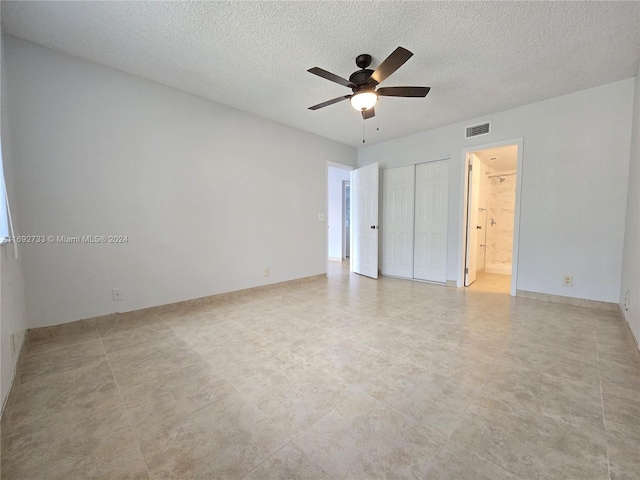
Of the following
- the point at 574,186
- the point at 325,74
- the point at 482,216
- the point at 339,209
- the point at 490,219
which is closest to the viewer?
the point at 325,74

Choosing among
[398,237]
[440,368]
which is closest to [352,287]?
[398,237]

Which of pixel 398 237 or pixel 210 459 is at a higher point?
pixel 398 237

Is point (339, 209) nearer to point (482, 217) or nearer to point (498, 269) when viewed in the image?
point (482, 217)

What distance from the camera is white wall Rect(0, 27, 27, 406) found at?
1463 mm

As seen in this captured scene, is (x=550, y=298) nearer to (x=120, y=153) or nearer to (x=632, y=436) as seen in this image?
(x=632, y=436)

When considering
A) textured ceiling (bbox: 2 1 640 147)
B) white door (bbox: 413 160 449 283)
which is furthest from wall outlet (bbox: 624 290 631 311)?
textured ceiling (bbox: 2 1 640 147)

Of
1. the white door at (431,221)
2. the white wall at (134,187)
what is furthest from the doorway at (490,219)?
the white wall at (134,187)

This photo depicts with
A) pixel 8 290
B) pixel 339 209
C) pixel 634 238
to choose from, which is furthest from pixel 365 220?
pixel 8 290

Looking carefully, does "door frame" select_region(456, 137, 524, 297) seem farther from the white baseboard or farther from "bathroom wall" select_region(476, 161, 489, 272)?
the white baseboard

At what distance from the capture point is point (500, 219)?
5723 mm

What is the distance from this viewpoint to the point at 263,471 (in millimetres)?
1062

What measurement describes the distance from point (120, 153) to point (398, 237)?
4273 mm

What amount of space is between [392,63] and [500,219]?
5.19 m

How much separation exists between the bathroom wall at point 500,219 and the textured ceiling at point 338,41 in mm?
2873
